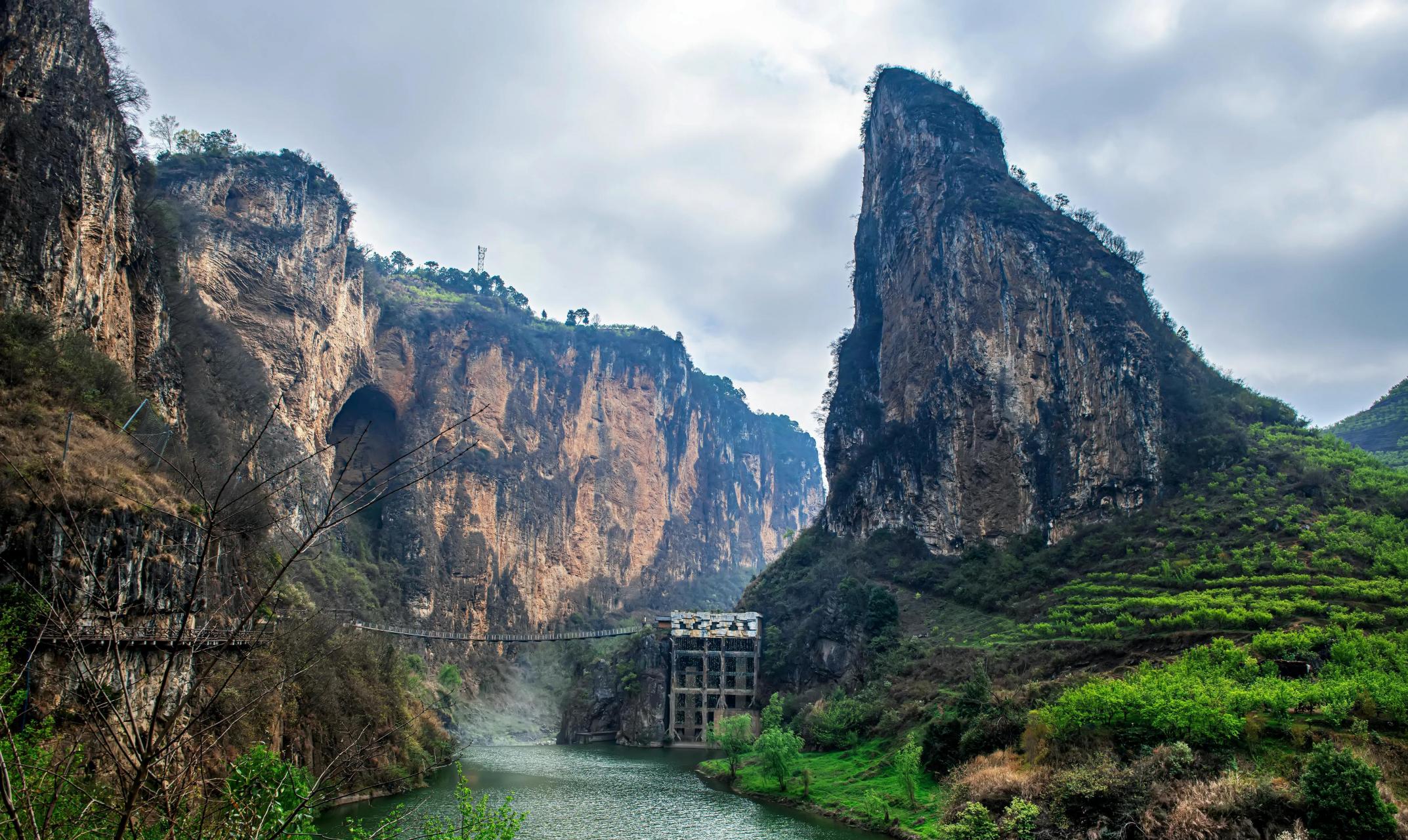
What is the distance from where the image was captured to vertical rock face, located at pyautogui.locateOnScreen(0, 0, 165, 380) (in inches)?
866

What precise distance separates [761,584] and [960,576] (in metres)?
16.6

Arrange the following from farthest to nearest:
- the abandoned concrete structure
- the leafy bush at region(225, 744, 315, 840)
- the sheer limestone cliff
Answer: the sheer limestone cliff < the abandoned concrete structure < the leafy bush at region(225, 744, 315, 840)

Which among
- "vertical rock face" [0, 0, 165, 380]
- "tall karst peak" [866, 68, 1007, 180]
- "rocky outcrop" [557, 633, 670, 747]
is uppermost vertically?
"tall karst peak" [866, 68, 1007, 180]

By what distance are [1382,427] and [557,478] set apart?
64.0m

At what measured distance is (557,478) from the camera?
7625cm

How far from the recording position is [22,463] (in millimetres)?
15570

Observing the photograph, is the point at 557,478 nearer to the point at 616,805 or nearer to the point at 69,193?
the point at 616,805

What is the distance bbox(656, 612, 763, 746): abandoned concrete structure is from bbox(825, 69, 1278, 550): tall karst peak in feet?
35.5

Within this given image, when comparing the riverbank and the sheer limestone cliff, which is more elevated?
the sheer limestone cliff

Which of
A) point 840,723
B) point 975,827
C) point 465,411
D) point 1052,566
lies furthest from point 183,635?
point 465,411

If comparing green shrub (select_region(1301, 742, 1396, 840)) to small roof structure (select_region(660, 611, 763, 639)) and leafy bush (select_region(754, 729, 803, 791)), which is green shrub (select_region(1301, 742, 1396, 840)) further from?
small roof structure (select_region(660, 611, 763, 639))

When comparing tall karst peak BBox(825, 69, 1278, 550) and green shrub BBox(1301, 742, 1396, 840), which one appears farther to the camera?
tall karst peak BBox(825, 69, 1278, 550)

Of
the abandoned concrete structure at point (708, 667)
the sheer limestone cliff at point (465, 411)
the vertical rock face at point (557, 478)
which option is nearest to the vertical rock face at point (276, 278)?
the sheer limestone cliff at point (465, 411)

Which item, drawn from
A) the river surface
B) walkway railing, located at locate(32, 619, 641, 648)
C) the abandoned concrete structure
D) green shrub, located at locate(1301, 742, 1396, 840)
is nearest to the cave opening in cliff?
walkway railing, located at locate(32, 619, 641, 648)
